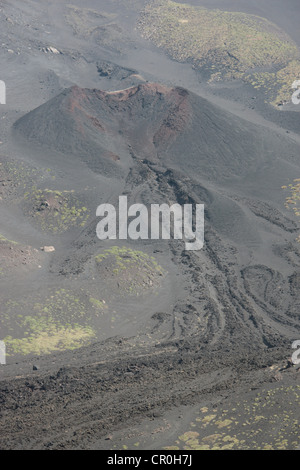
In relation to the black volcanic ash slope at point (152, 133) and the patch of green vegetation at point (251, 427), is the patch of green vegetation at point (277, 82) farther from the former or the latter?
the patch of green vegetation at point (251, 427)

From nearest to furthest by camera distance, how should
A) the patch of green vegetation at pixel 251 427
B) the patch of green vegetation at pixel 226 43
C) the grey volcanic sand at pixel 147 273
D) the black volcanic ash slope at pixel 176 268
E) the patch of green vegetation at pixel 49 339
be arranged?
the patch of green vegetation at pixel 251 427, the grey volcanic sand at pixel 147 273, the black volcanic ash slope at pixel 176 268, the patch of green vegetation at pixel 49 339, the patch of green vegetation at pixel 226 43

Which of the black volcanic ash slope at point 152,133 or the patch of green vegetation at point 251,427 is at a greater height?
the black volcanic ash slope at point 152,133

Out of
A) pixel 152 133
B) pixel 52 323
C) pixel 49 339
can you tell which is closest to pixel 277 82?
pixel 152 133

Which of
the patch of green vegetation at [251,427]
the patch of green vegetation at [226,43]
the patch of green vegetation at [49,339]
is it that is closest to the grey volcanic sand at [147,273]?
the patch of green vegetation at [251,427]

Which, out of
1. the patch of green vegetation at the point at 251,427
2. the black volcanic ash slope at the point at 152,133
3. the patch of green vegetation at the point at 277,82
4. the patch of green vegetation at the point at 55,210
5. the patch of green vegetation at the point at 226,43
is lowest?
the patch of green vegetation at the point at 251,427

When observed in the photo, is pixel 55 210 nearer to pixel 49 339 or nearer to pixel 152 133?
pixel 49 339

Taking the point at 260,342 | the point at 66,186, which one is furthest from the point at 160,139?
the point at 260,342
